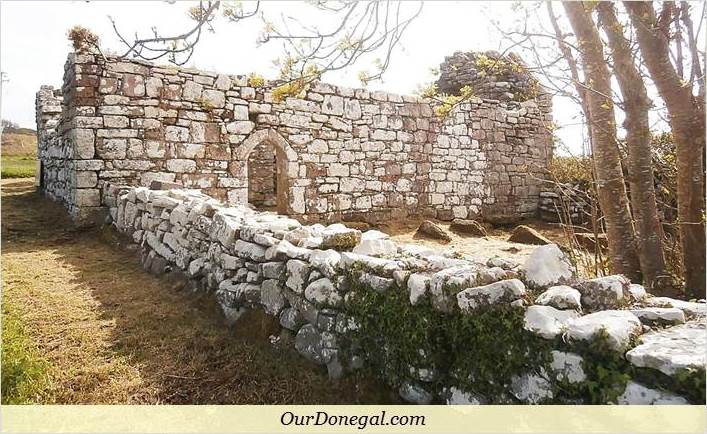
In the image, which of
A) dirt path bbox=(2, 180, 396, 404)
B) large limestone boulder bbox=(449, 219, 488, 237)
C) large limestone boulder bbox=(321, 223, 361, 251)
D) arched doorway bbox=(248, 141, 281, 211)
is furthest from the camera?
arched doorway bbox=(248, 141, 281, 211)

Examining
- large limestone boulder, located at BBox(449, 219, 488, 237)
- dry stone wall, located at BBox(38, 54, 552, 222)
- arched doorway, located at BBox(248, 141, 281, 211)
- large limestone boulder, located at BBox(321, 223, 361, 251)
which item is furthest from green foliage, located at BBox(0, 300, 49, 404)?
arched doorway, located at BBox(248, 141, 281, 211)

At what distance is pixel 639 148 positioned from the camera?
3830 mm

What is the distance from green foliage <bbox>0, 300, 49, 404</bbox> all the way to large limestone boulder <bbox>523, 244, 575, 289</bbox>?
108 inches

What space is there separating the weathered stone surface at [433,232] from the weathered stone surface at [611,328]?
604cm

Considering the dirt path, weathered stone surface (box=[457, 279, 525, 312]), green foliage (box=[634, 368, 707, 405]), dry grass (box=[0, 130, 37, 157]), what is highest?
dry grass (box=[0, 130, 37, 157])

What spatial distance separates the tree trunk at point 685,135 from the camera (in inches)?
135

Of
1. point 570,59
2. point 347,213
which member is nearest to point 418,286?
point 570,59

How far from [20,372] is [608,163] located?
4.57m

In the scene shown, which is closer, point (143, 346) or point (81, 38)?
point (143, 346)

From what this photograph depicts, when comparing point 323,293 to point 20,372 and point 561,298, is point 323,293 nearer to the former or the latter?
point 561,298

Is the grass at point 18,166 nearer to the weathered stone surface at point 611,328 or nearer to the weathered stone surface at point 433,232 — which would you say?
the weathered stone surface at point 433,232

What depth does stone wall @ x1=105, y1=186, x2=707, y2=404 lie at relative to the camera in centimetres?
176

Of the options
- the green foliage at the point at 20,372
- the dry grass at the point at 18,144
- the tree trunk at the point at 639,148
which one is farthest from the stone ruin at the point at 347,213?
the dry grass at the point at 18,144

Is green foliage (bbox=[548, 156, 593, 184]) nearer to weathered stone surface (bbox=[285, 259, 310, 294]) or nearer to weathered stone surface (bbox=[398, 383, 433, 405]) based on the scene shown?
weathered stone surface (bbox=[285, 259, 310, 294])
